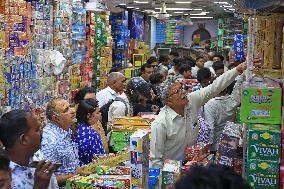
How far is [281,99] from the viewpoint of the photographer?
335 cm

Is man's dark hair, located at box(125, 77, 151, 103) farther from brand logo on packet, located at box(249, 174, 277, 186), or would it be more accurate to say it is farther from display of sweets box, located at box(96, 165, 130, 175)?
brand logo on packet, located at box(249, 174, 277, 186)

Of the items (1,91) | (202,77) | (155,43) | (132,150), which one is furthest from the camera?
(155,43)

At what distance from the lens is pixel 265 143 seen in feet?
10.6

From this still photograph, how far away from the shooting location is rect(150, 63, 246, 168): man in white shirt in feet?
13.6

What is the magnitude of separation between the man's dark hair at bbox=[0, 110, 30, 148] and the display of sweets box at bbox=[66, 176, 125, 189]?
0.54m

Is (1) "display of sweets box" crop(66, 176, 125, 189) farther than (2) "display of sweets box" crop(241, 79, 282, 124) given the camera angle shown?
No

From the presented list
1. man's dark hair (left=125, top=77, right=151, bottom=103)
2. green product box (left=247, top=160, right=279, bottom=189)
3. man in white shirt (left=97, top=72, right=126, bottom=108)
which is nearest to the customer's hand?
green product box (left=247, top=160, right=279, bottom=189)

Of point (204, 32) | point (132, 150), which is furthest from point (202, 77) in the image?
point (204, 32)

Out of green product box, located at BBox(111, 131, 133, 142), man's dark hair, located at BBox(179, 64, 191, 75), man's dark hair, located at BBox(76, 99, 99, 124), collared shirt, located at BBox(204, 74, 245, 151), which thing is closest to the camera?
man's dark hair, located at BBox(76, 99, 99, 124)

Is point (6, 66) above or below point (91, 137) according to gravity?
above

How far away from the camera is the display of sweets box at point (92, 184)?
3098 millimetres

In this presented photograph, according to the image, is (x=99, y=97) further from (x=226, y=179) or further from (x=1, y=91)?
(x=226, y=179)

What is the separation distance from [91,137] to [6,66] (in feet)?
6.45

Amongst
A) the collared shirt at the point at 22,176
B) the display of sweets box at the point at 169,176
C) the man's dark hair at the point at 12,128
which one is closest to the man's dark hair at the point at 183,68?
the display of sweets box at the point at 169,176
